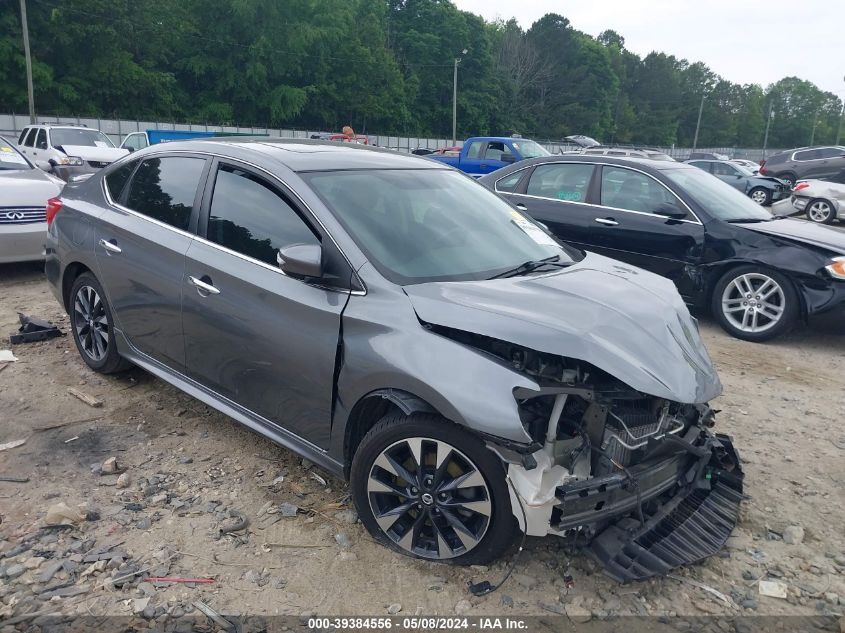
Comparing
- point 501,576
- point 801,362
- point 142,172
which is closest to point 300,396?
point 501,576

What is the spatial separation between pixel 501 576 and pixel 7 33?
152 feet

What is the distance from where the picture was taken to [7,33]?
125ft

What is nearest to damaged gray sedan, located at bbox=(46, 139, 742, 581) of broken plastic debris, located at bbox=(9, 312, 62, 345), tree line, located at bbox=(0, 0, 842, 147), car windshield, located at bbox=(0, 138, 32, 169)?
broken plastic debris, located at bbox=(9, 312, 62, 345)

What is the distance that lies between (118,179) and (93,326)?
3.45 feet

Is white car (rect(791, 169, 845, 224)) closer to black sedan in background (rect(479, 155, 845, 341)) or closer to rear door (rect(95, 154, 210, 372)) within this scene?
black sedan in background (rect(479, 155, 845, 341))

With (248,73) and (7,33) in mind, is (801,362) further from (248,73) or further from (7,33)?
(248,73)

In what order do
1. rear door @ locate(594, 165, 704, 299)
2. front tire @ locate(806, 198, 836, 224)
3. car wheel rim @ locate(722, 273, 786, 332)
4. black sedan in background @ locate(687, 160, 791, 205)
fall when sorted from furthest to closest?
black sedan in background @ locate(687, 160, 791, 205) → front tire @ locate(806, 198, 836, 224) → rear door @ locate(594, 165, 704, 299) → car wheel rim @ locate(722, 273, 786, 332)

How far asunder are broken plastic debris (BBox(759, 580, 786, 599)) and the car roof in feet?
9.04

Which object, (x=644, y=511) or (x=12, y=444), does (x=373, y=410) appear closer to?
(x=644, y=511)

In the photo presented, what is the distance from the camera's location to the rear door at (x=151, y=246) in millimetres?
3771

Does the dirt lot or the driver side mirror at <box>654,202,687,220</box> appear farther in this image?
the driver side mirror at <box>654,202,687,220</box>

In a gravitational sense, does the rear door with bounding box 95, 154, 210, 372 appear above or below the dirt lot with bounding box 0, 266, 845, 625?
above

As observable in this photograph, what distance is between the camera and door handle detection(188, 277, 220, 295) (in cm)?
345

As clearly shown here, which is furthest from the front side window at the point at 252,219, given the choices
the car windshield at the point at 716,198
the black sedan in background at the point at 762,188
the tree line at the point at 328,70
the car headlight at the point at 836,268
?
the tree line at the point at 328,70
